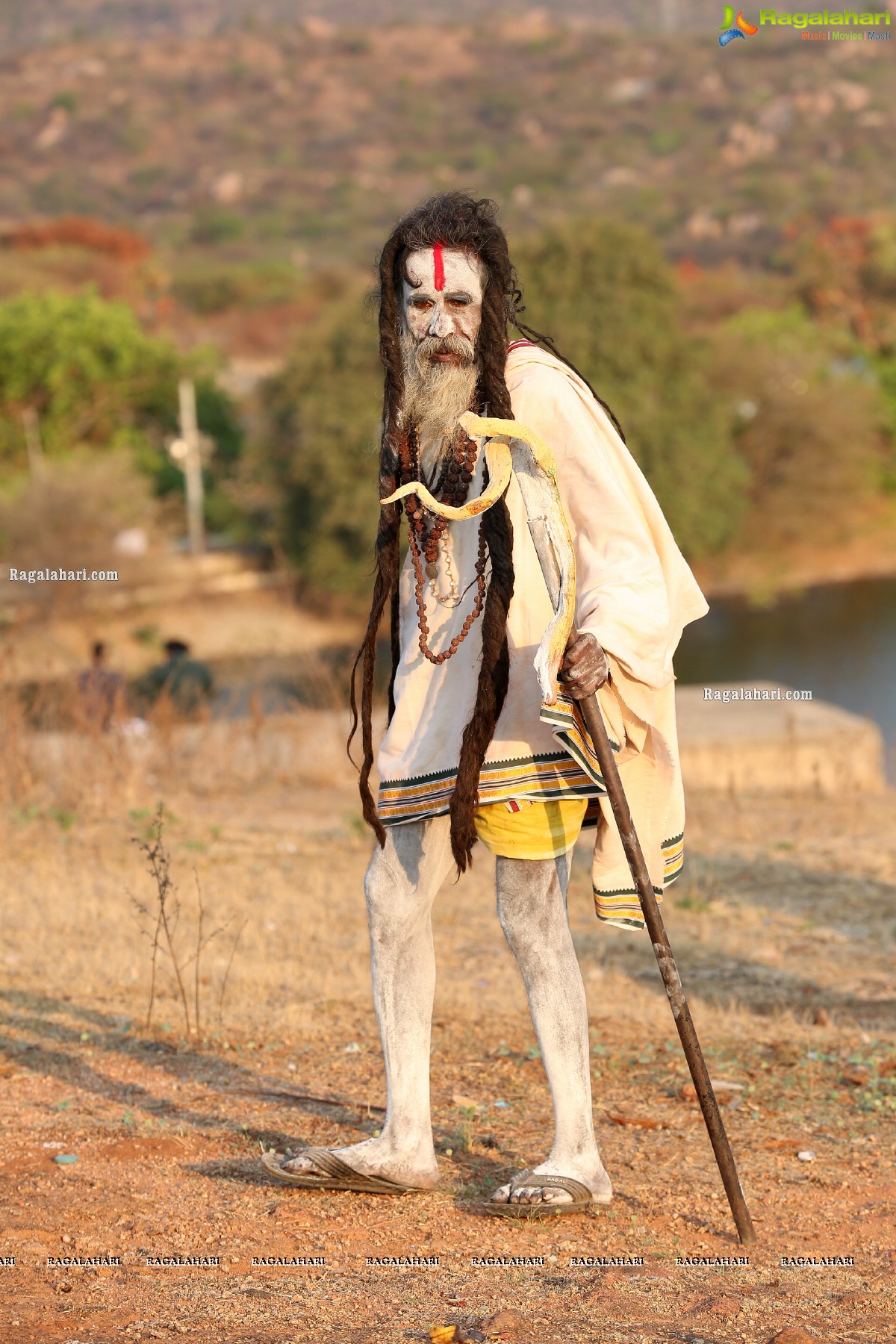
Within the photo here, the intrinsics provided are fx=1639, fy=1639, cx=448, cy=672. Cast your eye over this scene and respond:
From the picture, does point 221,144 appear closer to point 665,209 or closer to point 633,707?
point 665,209

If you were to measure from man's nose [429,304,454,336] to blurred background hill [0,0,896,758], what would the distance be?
496mm

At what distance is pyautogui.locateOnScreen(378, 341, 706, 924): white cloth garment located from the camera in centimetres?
325

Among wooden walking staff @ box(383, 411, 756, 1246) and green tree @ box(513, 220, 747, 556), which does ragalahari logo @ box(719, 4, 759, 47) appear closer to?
wooden walking staff @ box(383, 411, 756, 1246)

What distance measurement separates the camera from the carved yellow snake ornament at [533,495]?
318 cm

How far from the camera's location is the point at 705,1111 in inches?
128

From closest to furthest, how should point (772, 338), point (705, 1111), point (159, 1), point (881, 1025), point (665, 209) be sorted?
point (705, 1111) < point (881, 1025) < point (772, 338) < point (665, 209) < point (159, 1)

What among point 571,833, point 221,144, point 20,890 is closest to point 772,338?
point 20,890

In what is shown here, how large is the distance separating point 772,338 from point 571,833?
115 ft

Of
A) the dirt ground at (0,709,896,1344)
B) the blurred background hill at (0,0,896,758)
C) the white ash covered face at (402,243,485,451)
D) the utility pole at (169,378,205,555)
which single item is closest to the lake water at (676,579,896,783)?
the blurred background hill at (0,0,896,758)

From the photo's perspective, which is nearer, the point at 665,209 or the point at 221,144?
the point at 665,209

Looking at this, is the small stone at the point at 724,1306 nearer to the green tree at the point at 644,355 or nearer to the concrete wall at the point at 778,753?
the concrete wall at the point at 778,753

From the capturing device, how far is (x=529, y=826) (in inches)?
133

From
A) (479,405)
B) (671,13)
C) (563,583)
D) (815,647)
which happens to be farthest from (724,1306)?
(671,13)

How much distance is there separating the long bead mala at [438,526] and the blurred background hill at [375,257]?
413 millimetres
